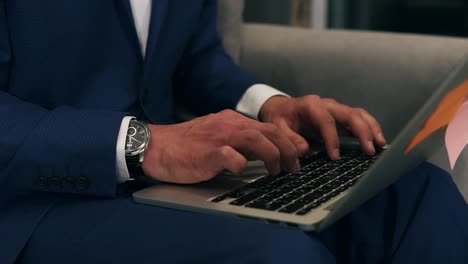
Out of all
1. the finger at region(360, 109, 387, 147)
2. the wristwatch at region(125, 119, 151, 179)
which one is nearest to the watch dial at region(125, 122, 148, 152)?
the wristwatch at region(125, 119, 151, 179)

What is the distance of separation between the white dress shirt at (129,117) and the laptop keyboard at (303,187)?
128 mm

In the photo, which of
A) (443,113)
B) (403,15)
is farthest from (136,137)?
(403,15)

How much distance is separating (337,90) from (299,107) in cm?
30

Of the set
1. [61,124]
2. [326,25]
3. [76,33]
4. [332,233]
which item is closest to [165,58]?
[76,33]

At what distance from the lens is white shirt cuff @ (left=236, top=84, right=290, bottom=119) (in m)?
1.15

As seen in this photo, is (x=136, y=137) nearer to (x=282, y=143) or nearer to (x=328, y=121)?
(x=282, y=143)

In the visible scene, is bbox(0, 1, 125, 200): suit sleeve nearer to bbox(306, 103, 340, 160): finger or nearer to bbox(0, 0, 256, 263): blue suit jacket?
bbox(0, 0, 256, 263): blue suit jacket

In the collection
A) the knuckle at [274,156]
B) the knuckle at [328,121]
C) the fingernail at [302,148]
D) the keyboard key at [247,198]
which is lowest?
the keyboard key at [247,198]

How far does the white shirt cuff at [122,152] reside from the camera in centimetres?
82

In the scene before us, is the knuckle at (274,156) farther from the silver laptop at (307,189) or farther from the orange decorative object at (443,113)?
the orange decorative object at (443,113)

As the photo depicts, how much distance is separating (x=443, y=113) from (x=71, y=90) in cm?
47

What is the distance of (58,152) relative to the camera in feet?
2.64

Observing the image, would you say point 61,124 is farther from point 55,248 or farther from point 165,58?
point 165,58

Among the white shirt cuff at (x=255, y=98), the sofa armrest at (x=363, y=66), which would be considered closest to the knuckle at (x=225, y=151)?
the white shirt cuff at (x=255, y=98)
